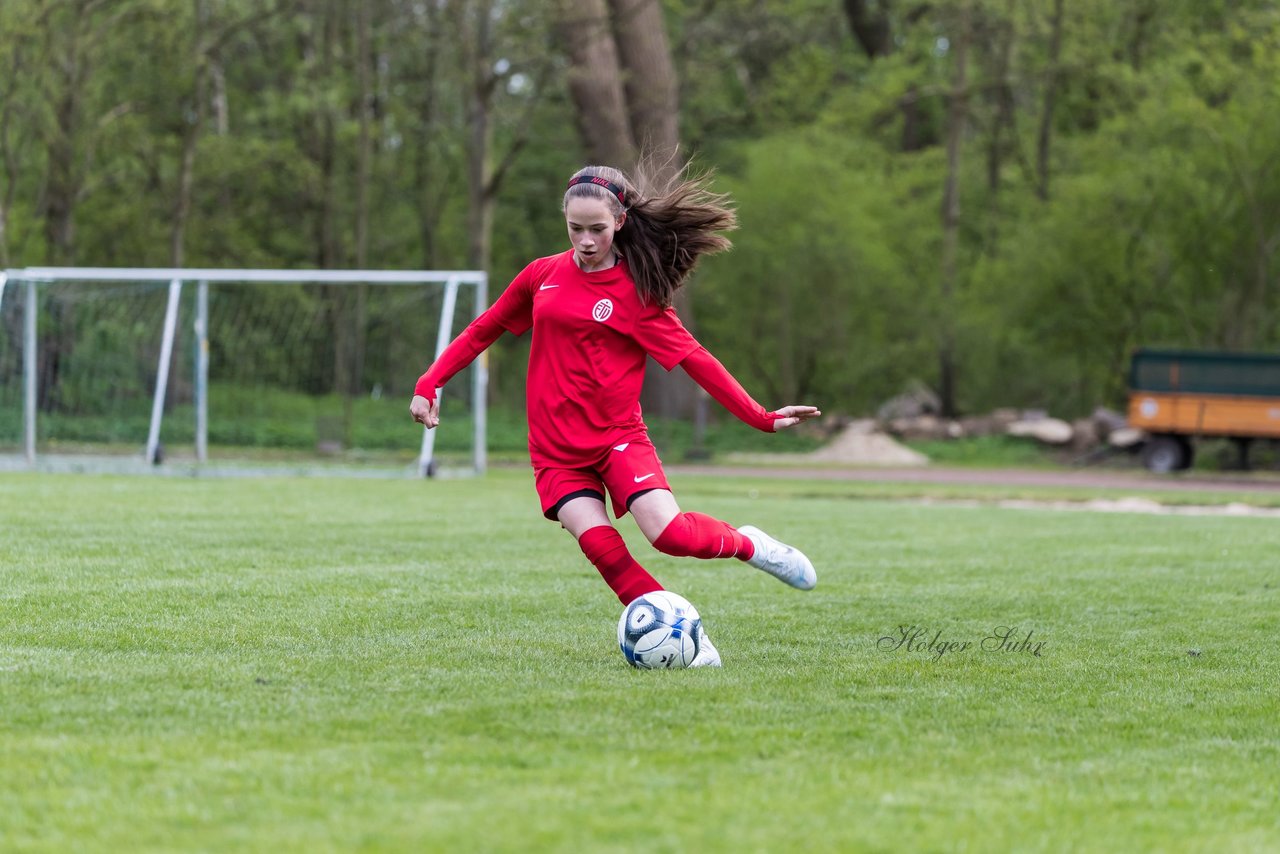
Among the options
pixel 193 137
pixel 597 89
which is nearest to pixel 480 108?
pixel 597 89

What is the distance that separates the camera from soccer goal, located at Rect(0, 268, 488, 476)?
2139 centimetres

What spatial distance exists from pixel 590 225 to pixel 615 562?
1.31 metres

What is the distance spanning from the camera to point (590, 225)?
243 inches

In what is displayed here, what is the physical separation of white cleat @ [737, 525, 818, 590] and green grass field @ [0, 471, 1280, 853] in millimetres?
313

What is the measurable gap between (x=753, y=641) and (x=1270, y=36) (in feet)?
89.1

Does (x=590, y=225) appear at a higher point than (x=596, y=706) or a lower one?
higher

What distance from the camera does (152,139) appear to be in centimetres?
3353

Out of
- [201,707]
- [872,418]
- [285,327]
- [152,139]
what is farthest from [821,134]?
[201,707]

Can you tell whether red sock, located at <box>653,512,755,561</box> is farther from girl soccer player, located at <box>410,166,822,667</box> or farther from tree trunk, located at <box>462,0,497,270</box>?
tree trunk, located at <box>462,0,497,270</box>

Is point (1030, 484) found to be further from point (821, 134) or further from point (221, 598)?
point (221, 598)

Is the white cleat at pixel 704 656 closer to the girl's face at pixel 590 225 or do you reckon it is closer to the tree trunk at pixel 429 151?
the girl's face at pixel 590 225

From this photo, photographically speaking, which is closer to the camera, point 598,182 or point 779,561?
point 598,182

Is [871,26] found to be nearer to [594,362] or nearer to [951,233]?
[951,233]
